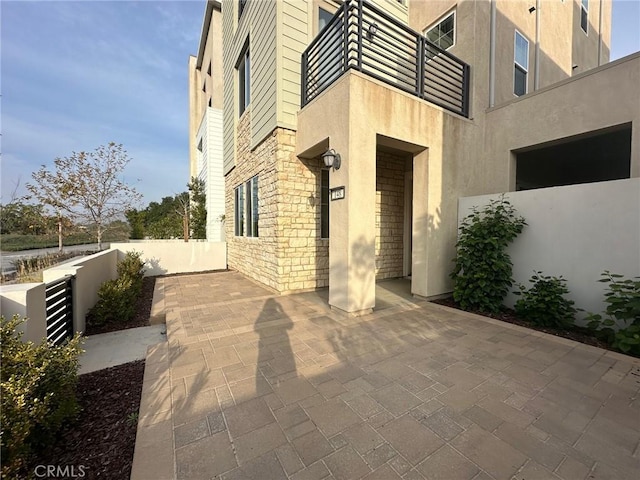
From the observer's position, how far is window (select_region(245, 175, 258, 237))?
23.6 feet

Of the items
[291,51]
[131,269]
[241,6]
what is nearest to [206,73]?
[241,6]

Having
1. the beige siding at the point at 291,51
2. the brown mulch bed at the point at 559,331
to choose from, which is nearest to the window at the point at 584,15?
the beige siding at the point at 291,51

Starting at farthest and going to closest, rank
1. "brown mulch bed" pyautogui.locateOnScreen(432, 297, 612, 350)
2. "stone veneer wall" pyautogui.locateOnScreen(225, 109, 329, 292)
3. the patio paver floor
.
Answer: "stone veneer wall" pyautogui.locateOnScreen(225, 109, 329, 292) → "brown mulch bed" pyautogui.locateOnScreen(432, 297, 612, 350) → the patio paver floor

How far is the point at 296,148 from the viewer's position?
5.78 m

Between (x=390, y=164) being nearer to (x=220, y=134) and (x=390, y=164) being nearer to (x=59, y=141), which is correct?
(x=220, y=134)

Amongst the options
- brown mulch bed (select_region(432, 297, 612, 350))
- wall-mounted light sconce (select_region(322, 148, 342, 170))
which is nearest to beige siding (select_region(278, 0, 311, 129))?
wall-mounted light sconce (select_region(322, 148, 342, 170))

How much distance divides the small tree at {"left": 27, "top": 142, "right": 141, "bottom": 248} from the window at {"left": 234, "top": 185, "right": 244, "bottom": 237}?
4.06 m

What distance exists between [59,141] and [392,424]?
44.1 ft

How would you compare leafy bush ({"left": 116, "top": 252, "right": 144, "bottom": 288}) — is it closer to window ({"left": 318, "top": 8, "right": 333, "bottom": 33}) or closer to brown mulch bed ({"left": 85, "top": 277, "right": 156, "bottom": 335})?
brown mulch bed ({"left": 85, "top": 277, "right": 156, "bottom": 335})

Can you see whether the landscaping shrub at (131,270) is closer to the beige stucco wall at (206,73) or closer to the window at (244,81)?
the window at (244,81)

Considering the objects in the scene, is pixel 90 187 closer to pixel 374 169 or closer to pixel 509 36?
pixel 374 169

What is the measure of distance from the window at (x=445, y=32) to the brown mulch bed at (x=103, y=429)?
9203 mm

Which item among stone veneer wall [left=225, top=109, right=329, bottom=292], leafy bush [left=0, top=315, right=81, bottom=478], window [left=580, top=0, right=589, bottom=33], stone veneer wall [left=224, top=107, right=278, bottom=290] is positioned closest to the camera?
leafy bush [left=0, top=315, right=81, bottom=478]

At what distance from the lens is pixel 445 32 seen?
22.2 ft
